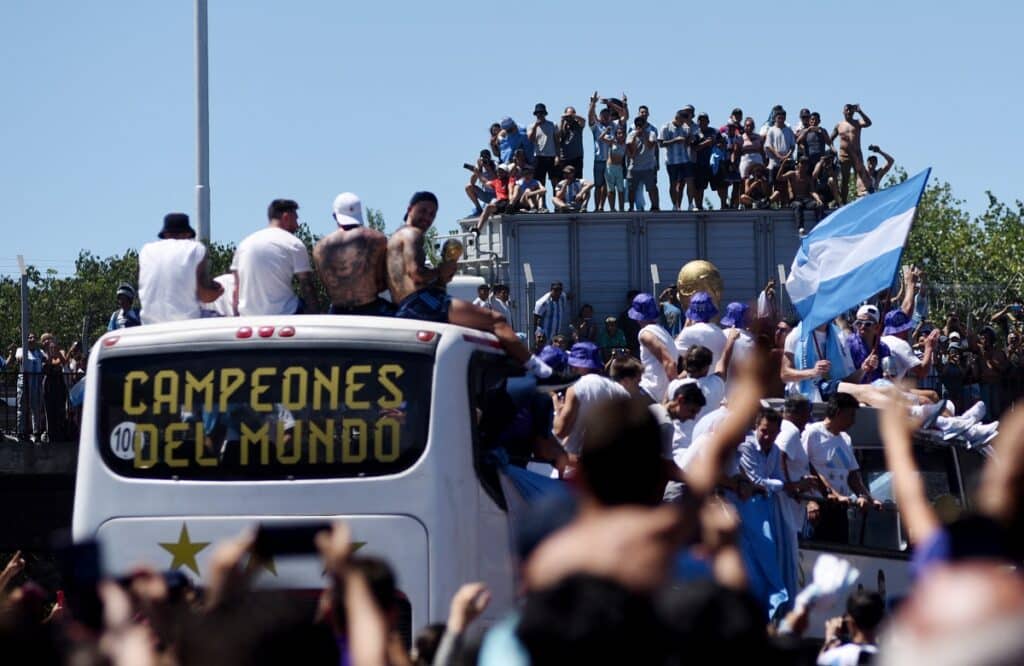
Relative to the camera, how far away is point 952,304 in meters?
55.7

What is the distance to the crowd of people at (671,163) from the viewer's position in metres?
26.5

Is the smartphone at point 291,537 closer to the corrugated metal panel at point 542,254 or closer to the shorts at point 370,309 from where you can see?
the shorts at point 370,309

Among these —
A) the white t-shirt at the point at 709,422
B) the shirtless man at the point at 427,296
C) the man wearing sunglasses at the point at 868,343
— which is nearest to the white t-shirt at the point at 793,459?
the white t-shirt at the point at 709,422

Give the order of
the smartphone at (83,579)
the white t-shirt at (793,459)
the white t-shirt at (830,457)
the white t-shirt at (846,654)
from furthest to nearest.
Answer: the white t-shirt at (830,457) < the white t-shirt at (793,459) < the white t-shirt at (846,654) < the smartphone at (83,579)

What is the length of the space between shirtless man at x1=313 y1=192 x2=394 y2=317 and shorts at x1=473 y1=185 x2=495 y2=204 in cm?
1661

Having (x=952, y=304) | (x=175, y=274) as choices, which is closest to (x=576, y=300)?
(x=175, y=274)

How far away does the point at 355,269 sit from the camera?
11039 millimetres

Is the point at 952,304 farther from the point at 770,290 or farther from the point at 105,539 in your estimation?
the point at 105,539

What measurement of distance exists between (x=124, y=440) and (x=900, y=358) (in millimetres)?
7448

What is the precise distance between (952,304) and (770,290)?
104ft

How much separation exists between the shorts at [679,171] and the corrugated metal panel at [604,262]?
3.55 feet

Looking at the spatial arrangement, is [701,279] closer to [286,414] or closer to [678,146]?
[286,414]

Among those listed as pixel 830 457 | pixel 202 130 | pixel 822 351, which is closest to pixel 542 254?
pixel 202 130

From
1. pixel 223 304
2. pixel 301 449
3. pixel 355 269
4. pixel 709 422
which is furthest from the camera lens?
pixel 223 304
